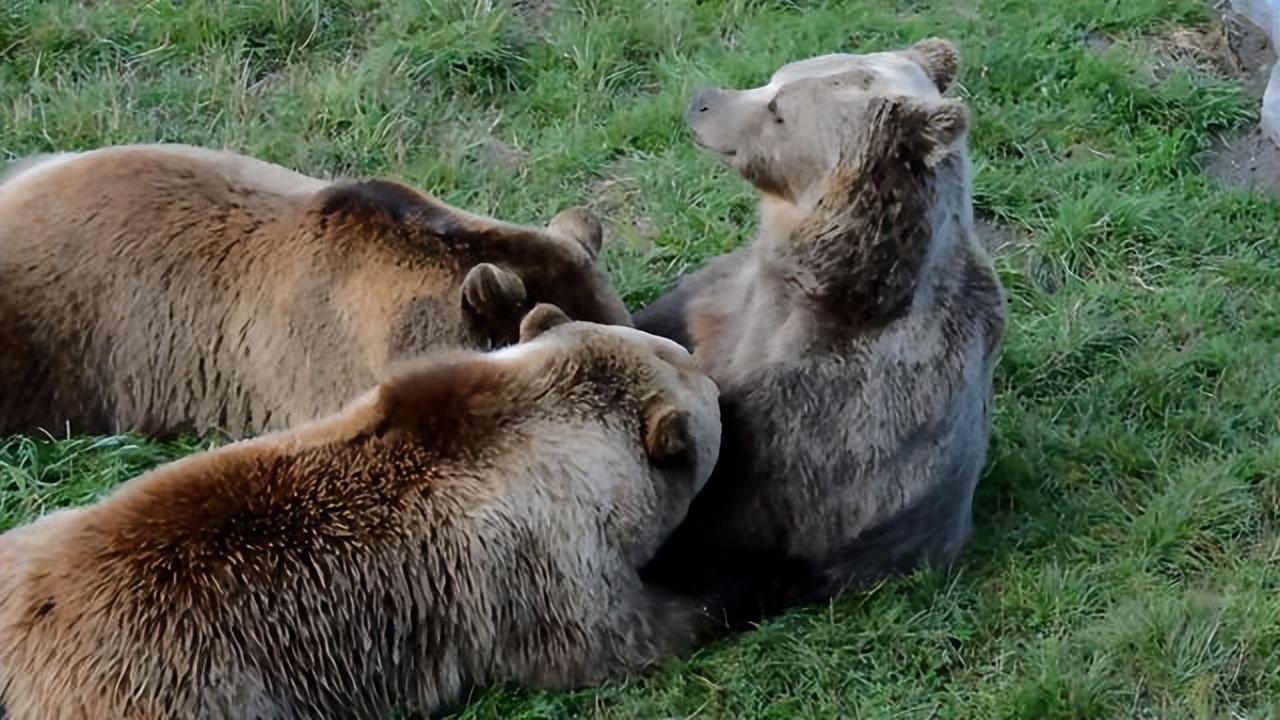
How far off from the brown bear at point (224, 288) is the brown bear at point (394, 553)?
576 millimetres

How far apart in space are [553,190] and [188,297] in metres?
2.05

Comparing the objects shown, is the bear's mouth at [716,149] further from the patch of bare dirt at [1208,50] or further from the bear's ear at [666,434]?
the patch of bare dirt at [1208,50]

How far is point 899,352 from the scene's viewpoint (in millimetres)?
6129

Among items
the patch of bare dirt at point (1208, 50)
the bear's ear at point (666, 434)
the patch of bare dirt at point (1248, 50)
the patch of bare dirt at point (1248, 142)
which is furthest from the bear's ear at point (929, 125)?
the patch of bare dirt at point (1248, 50)

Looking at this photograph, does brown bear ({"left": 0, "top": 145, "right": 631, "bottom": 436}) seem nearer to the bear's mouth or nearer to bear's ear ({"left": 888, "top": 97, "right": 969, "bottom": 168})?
the bear's mouth

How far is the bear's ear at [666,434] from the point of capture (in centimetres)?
561

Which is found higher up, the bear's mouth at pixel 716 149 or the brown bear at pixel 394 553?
the bear's mouth at pixel 716 149

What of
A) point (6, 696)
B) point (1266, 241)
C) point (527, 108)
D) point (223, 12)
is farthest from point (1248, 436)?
point (223, 12)

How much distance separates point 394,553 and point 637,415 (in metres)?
0.85

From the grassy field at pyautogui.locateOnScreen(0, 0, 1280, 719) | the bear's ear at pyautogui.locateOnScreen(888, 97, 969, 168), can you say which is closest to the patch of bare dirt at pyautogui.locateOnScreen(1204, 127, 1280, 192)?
the grassy field at pyautogui.locateOnScreen(0, 0, 1280, 719)

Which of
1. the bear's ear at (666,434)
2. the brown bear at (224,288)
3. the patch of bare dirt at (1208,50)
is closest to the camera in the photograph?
the bear's ear at (666,434)

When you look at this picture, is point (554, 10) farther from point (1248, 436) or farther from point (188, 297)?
point (1248, 436)

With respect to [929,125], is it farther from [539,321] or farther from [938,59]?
[539,321]

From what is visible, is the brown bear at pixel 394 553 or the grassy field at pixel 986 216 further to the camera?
the grassy field at pixel 986 216
